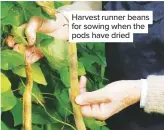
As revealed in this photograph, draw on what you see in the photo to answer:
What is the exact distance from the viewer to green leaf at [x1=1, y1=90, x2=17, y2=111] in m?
0.90

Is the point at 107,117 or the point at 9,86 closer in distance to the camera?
the point at 9,86

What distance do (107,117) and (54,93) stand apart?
0.14m

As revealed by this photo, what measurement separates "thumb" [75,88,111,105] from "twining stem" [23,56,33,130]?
12 cm

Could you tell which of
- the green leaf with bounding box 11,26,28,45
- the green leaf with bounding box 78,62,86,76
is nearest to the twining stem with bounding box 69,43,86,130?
the green leaf with bounding box 78,62,86,76

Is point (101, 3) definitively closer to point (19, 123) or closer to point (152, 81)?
point (152, 81)

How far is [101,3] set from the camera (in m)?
0.96

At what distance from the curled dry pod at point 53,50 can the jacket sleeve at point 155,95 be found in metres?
0.20

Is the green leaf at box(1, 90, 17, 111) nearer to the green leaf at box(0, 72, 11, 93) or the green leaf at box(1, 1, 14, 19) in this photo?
the green leaf at box(0, 72, 11, 93)

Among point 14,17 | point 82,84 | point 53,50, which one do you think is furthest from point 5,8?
point 82,84

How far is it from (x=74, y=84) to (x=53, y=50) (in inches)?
3.9

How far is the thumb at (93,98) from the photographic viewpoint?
97cm

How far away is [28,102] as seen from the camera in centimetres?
93

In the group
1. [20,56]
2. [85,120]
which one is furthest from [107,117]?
[20,56]

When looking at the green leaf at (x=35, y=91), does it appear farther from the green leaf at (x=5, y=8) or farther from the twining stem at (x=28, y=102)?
the green leaf at (x=5, y=8)
